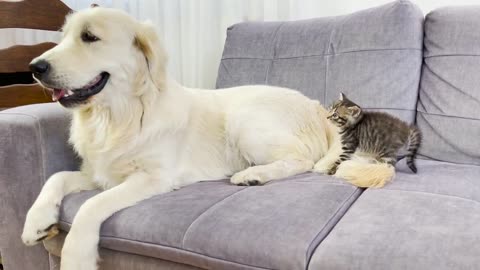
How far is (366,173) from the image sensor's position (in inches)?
54.1

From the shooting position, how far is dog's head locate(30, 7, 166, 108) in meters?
1.30

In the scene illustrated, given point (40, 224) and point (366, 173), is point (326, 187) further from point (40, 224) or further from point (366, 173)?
point (40, 224)

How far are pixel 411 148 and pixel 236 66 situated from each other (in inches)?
38.7

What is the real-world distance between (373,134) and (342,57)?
18.8 inches

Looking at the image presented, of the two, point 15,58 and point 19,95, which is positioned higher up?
point 15,58

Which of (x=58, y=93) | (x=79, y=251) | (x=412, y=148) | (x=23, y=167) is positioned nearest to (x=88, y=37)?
(x=58, y=93)

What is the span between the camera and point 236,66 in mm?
2176

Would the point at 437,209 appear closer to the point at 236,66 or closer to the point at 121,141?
the point at 121,141

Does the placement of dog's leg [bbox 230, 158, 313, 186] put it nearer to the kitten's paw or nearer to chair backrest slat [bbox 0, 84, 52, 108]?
the kitten's paw

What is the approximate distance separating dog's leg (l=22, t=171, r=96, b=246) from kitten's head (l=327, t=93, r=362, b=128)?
0.98 meters

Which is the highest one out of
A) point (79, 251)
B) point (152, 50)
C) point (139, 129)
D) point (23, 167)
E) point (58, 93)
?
point (152, 50)

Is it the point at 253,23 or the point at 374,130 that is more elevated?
the point at 253,23

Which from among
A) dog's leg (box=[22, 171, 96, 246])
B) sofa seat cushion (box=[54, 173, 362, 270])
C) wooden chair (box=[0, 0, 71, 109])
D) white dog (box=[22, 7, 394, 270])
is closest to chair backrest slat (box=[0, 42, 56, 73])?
wooden chair (box=[0, 0, 71, 109])

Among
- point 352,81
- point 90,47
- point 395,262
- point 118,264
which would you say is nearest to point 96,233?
point 118,264
